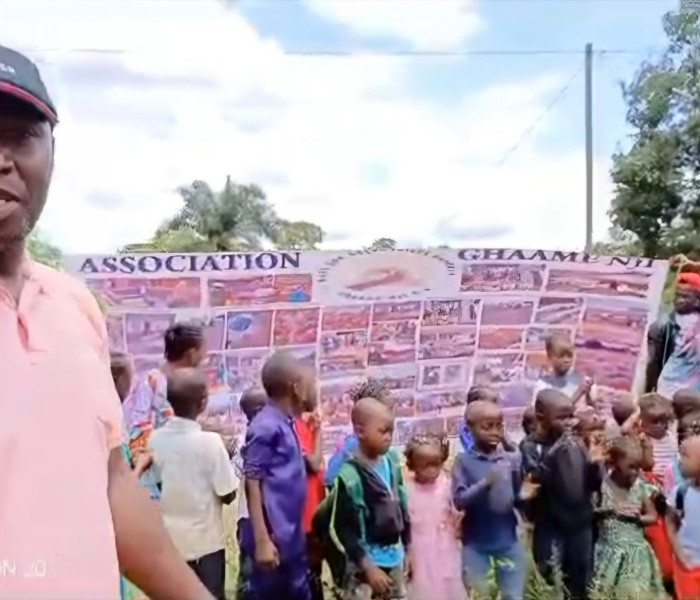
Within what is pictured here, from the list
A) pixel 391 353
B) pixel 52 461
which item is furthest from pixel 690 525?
pixel 52 461

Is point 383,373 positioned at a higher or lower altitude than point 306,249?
lower

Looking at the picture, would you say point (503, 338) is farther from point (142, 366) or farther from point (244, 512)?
point (142, 366)

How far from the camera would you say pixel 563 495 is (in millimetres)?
2787

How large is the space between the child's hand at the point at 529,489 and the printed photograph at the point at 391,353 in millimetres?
457

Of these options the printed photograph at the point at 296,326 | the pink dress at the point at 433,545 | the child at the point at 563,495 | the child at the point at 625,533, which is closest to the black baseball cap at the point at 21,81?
the printed photograph at the point at 296,326

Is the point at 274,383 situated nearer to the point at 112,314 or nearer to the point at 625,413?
the point at 112,314

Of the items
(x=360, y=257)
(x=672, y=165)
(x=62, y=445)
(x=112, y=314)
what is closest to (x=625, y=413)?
(x=672, y=165)

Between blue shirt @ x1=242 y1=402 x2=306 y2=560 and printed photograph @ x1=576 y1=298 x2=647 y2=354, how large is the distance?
78cm

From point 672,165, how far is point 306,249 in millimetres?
931

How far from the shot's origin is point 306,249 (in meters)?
2.48

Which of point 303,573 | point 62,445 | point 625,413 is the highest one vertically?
point 62,445

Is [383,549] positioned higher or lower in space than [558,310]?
lower

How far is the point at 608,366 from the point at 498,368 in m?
0.30

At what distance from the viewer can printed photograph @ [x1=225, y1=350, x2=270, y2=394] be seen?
8.10 ft
